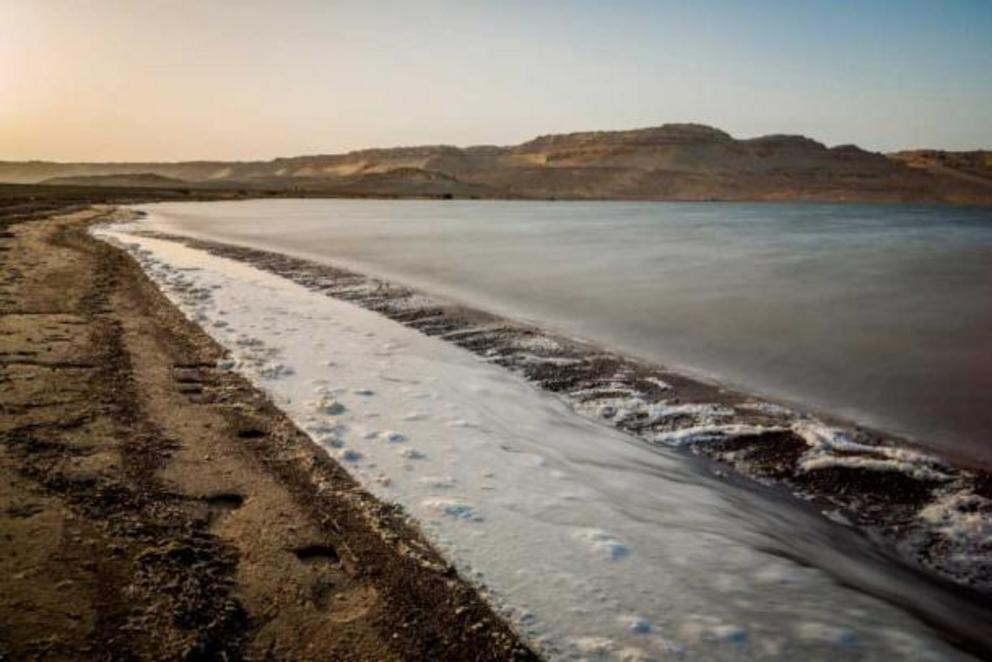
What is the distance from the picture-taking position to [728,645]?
2.31 metres

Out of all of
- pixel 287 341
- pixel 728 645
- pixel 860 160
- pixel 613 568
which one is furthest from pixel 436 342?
pixel 860 160

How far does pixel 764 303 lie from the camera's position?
428 inches

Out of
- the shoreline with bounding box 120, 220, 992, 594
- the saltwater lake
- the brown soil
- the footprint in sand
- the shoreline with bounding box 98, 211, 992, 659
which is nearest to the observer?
the brown soil

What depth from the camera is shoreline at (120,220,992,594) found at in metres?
3.44

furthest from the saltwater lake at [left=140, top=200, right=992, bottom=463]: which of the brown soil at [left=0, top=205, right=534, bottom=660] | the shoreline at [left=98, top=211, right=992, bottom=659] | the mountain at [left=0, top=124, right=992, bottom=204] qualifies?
the mountain at [left=0, top=124, right=992, bottom=204]

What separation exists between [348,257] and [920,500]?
14.0 meters

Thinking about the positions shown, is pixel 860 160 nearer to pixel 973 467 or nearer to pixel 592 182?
pixel 592 182

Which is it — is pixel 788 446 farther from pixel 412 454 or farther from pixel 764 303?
pixel 764 303

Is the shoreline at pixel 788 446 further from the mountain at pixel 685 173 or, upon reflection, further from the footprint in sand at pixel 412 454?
the mountain at pixel 685 173

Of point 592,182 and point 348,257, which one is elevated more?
point 592,182

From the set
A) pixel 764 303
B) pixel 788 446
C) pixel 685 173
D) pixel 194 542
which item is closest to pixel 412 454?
pixel 194 542

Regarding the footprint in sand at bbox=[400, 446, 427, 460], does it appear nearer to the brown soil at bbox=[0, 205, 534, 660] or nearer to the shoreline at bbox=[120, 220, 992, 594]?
the brown soil at bbox=[0, 205, 534, 660]

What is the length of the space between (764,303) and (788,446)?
691 centimetres

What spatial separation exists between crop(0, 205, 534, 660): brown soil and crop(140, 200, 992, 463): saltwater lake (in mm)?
4210
